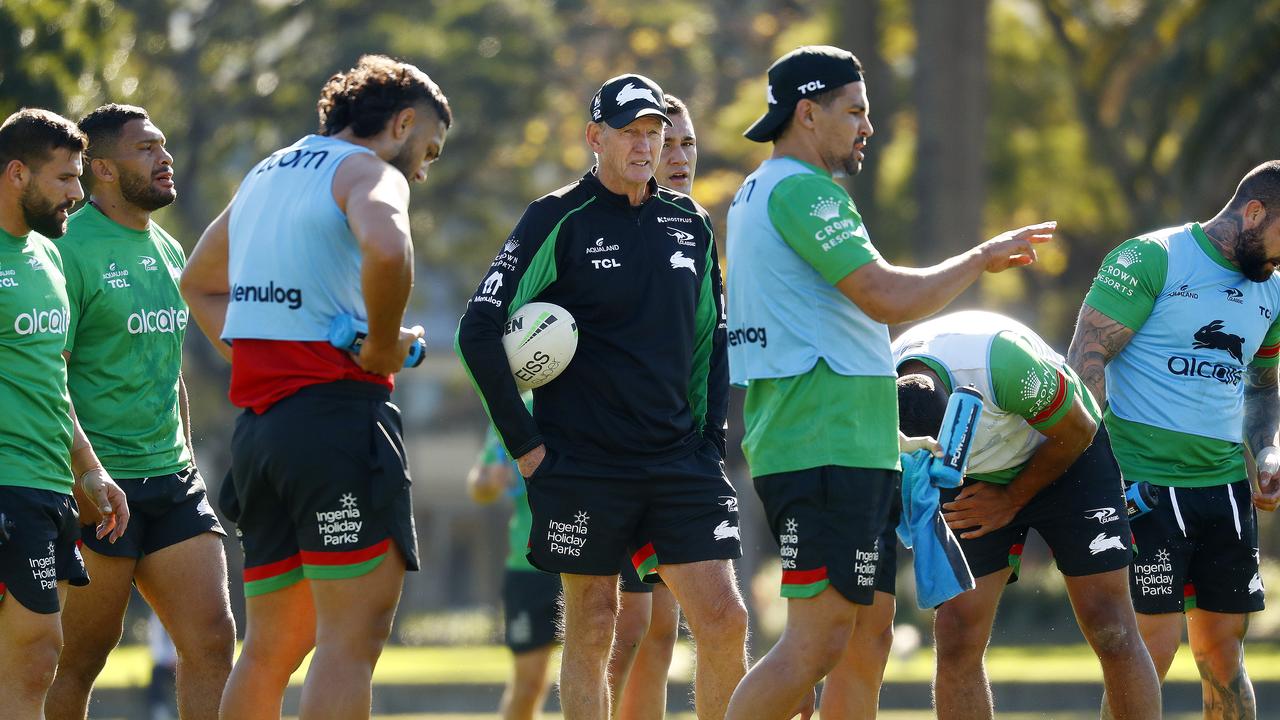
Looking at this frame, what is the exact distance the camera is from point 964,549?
7094mm

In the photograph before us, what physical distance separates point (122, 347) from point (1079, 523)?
394cm

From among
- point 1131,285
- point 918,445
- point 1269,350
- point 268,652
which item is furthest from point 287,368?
point 1269,350

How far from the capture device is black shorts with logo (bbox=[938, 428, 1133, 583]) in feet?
22.6

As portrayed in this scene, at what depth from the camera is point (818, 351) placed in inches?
236

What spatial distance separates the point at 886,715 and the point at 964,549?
665 centimetres

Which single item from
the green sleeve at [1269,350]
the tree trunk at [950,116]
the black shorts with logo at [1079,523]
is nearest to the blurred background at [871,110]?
the tree trunk at [950,116]

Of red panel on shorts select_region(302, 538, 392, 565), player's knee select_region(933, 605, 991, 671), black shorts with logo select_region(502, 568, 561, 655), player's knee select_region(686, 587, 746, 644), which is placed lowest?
black shorts with logo select_region(502, 568, 561, 655)

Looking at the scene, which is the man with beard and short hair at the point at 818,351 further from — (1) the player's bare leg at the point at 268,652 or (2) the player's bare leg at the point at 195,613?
(2) the player's bare leg at the point at 195,613

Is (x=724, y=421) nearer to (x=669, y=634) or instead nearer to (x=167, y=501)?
(x=669, y=634)

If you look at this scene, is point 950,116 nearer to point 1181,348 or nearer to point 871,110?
point 871,110

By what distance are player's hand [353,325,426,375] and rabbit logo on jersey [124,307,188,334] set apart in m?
1.65

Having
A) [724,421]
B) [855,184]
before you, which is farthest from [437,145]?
[855,184]

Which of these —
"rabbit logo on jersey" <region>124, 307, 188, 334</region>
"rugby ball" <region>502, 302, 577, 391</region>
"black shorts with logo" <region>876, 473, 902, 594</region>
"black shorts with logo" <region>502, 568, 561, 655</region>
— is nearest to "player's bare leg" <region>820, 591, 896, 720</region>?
"black shorts with logo" <region>876, 473, 902, 594</region>

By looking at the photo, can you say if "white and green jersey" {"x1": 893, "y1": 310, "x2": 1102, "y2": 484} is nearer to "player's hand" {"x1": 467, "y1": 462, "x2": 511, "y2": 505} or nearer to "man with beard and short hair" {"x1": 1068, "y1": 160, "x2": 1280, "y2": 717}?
"man with beard and short hair" {"x1": 1068, "y1": 160, "x2": 1280, "y2": 717}
